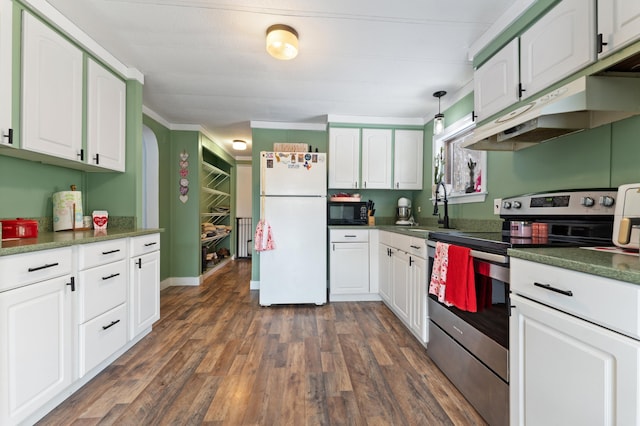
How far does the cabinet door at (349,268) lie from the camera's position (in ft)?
11.2

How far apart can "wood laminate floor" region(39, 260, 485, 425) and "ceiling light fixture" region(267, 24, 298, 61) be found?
2.20m

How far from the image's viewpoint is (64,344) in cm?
157

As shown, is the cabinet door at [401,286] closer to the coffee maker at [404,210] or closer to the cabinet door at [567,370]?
the coffee maker at [404,210]

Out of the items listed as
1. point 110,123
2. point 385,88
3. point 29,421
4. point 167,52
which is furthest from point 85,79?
point 385,88

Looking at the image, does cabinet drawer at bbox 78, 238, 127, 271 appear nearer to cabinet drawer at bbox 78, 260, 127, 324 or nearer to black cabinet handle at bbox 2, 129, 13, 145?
cabinet drawer at bbox 78, 260, 127, 324

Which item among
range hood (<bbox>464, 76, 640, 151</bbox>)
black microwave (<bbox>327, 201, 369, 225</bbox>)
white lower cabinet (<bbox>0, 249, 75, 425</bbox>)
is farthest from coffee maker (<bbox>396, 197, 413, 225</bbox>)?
white lower cabinet (<bbox>0, 249, 75, 425</bbox>)

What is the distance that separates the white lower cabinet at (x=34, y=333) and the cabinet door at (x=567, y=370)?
2213 mm

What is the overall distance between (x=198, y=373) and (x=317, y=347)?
87 centimetres

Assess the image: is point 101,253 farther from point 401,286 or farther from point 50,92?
point 401,286

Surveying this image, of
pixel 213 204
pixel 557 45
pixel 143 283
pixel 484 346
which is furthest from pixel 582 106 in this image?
pixel 213 204

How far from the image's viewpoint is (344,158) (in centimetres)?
370

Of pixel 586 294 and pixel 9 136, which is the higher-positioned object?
pixel 9 136

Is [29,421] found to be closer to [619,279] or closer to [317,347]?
[317,347]

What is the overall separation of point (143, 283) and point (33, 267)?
1.00m
